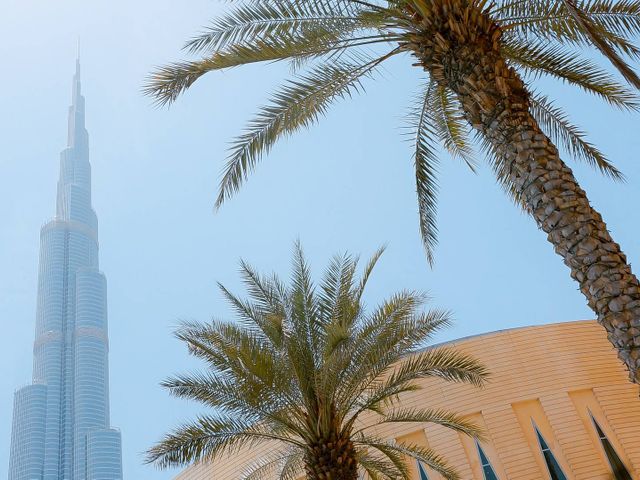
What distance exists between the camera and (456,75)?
843 cm

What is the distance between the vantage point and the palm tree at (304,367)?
513 inches

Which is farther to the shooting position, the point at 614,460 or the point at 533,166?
the point at 614,460

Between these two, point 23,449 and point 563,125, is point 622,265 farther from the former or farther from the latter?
point 23,449

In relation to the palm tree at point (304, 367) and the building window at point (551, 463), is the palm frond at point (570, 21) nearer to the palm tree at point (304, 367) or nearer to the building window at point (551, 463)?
the palm tree at point (304, 367)

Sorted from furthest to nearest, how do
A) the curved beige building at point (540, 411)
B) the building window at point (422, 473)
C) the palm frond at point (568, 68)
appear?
1. the building window at point (422, 473)
2. the curved beige building at point (540, 411)
3. the palm frond at point (568, 68)

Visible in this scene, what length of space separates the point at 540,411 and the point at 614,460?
249cm

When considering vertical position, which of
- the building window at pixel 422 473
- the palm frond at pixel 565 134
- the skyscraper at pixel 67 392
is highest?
the skyscraper at pixel 67 392

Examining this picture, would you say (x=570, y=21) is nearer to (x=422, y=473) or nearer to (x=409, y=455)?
(x=409, y=455)

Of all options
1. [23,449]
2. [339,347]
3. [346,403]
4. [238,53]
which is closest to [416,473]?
[346,403]

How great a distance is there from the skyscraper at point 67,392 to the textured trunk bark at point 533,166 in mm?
164229

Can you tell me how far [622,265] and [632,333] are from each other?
2.28 ft

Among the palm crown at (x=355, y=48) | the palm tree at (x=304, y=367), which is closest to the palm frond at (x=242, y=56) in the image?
the palm crown at (x=355, y=48)

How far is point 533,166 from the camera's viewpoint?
7445 millimetres

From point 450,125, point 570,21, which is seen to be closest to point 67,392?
point 450,125
